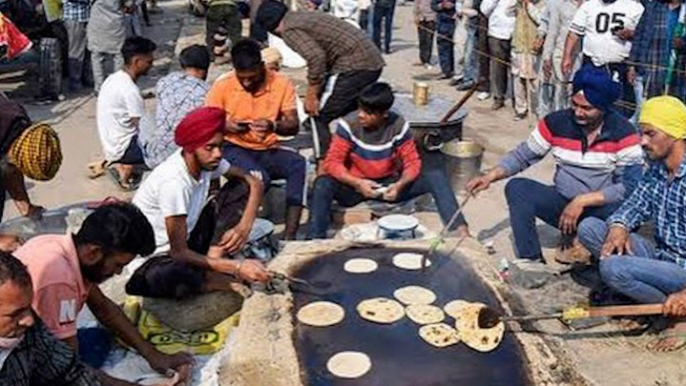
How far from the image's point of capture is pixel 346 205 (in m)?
5.99

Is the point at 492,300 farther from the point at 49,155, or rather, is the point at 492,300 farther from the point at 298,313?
the point at 49,155

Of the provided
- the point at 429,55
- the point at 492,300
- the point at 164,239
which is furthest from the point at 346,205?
the point at 429,55

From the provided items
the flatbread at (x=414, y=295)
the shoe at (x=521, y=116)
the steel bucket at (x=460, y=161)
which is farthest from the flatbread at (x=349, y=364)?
the shoe at (x=521, y=116)

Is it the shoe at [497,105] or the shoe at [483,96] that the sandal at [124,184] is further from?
the shoe at [483,96]

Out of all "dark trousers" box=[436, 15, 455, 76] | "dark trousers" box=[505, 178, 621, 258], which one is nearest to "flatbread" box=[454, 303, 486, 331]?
"dark trousers" box=[505, 178, 621, 258]

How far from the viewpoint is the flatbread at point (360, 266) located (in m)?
4.31

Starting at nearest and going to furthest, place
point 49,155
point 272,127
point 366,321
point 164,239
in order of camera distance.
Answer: point 366,321
point 164,239
point 49,155
point 272,127

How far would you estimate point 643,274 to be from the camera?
4.61m

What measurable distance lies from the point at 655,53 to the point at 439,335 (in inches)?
189

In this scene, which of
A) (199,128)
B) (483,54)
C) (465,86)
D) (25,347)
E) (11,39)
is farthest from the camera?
(465,86)

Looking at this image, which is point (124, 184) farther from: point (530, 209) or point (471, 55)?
point (471, 55)

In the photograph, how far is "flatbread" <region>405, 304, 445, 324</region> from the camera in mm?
3842

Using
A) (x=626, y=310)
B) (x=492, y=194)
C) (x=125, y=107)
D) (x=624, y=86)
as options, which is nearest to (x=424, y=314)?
(x=626, y=310)

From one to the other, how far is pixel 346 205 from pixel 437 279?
1.82 m
